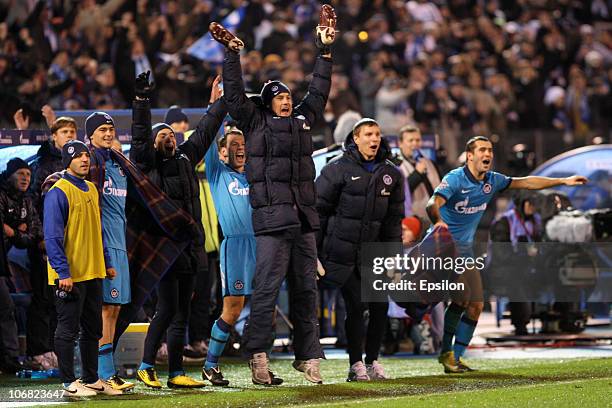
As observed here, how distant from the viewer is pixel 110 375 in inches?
409

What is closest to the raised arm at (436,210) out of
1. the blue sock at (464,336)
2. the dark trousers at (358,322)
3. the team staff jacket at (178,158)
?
the dark trousers at (358,322)

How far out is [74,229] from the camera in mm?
9906

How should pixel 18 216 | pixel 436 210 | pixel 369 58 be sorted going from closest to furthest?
pixel 436 210
pixel 18 216
pixel 369 58

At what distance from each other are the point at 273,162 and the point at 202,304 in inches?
130

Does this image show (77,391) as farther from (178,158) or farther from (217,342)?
(178,158)

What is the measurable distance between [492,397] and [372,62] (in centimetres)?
1296

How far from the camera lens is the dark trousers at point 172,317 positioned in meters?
10.7

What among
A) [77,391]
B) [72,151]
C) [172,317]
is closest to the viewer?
[77,391]

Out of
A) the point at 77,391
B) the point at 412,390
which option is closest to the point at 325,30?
the point at 412,390

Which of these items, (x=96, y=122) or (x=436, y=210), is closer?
(x=96, y=122)

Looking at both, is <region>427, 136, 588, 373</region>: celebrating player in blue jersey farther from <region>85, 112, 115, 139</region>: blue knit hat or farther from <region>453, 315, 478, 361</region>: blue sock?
<region>85, 112, 115, 139</region>: blue knit hat

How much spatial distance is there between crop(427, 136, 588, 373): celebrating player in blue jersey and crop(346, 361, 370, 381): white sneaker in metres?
1.03

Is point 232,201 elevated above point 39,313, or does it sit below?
above

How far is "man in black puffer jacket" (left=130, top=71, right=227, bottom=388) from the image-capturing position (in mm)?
10742
